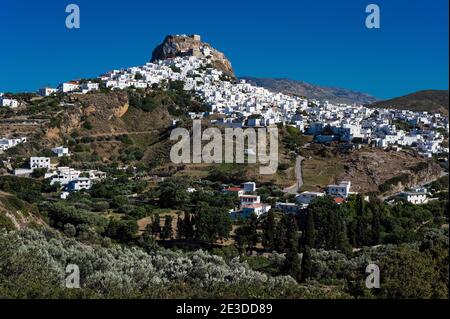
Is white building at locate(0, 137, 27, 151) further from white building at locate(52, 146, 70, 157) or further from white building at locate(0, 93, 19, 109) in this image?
white building at locate(0, 93, 19, 109)

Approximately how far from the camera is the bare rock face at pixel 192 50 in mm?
95062

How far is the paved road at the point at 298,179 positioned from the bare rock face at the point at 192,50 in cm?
4968

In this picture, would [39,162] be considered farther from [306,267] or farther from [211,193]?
[306,267]

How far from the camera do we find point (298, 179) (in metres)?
41.8

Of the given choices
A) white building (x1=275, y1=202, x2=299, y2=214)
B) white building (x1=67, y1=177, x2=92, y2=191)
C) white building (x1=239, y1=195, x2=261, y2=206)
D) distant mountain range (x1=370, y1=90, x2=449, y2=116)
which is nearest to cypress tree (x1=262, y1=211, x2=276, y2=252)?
white building (x1=275, y1=202, x2=299, y2=214)

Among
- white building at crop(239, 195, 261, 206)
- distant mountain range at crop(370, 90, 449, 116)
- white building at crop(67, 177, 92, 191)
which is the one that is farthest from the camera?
distant mountain range at crop(370, 90, 449, 116)

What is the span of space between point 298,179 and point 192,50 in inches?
2320

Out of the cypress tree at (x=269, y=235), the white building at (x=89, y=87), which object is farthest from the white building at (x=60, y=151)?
the cypress tree at (x=269, y=235)

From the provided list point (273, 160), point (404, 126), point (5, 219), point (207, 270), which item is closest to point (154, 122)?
point (273, 160)

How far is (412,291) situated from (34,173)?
35525 millimetres

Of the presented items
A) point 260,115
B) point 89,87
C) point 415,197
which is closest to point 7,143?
point 89,87

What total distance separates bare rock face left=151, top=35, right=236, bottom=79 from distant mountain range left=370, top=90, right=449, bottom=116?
36714 mm

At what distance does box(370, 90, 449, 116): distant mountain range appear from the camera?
102312 millimetres
